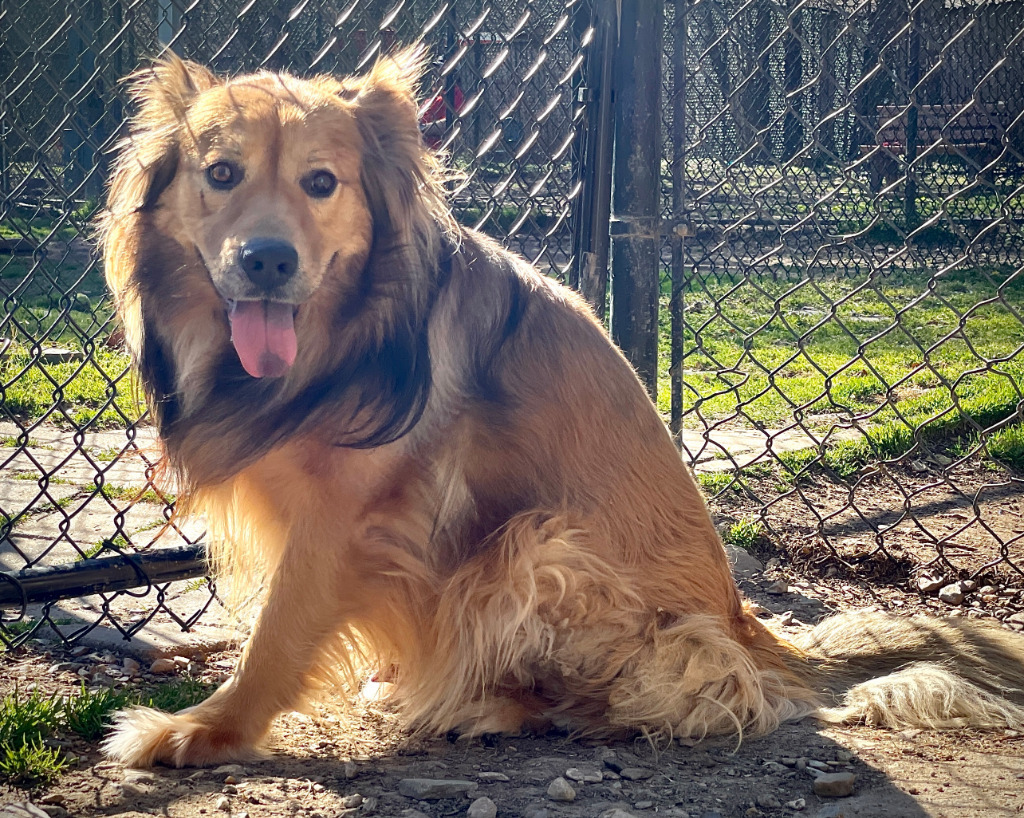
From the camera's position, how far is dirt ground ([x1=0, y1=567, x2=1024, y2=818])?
2.12 meters

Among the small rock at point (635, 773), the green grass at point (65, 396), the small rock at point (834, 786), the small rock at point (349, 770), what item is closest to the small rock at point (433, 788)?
the small rock at point (349, 770)

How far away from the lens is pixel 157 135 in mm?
2609

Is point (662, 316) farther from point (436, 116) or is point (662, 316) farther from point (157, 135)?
point (157, 135)

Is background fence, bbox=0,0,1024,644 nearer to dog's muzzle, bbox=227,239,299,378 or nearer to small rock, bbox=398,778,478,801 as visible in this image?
dog's muzzle, bbox=227,239,299,378

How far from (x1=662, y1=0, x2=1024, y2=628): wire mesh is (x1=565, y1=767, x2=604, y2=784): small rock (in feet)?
5.83

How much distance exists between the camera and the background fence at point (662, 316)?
3.32m

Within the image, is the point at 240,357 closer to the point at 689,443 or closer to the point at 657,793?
the point at 657,793

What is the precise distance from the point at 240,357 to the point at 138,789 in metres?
1.05

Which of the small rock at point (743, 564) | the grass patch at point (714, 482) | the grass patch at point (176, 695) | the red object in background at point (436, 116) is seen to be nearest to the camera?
the grass patch at point (176, 695)

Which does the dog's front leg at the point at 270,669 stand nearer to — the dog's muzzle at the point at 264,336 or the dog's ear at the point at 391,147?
the dog's muzzle at the point at 264,336

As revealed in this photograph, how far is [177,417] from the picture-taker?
2713 mm

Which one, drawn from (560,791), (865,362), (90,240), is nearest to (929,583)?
(865,362)

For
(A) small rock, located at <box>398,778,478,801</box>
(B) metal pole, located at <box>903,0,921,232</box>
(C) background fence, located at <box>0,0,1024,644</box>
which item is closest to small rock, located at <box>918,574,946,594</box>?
(C) background fence, located at <box>0,0,1024,644</box>

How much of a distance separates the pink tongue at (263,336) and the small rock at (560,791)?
1.19 m
